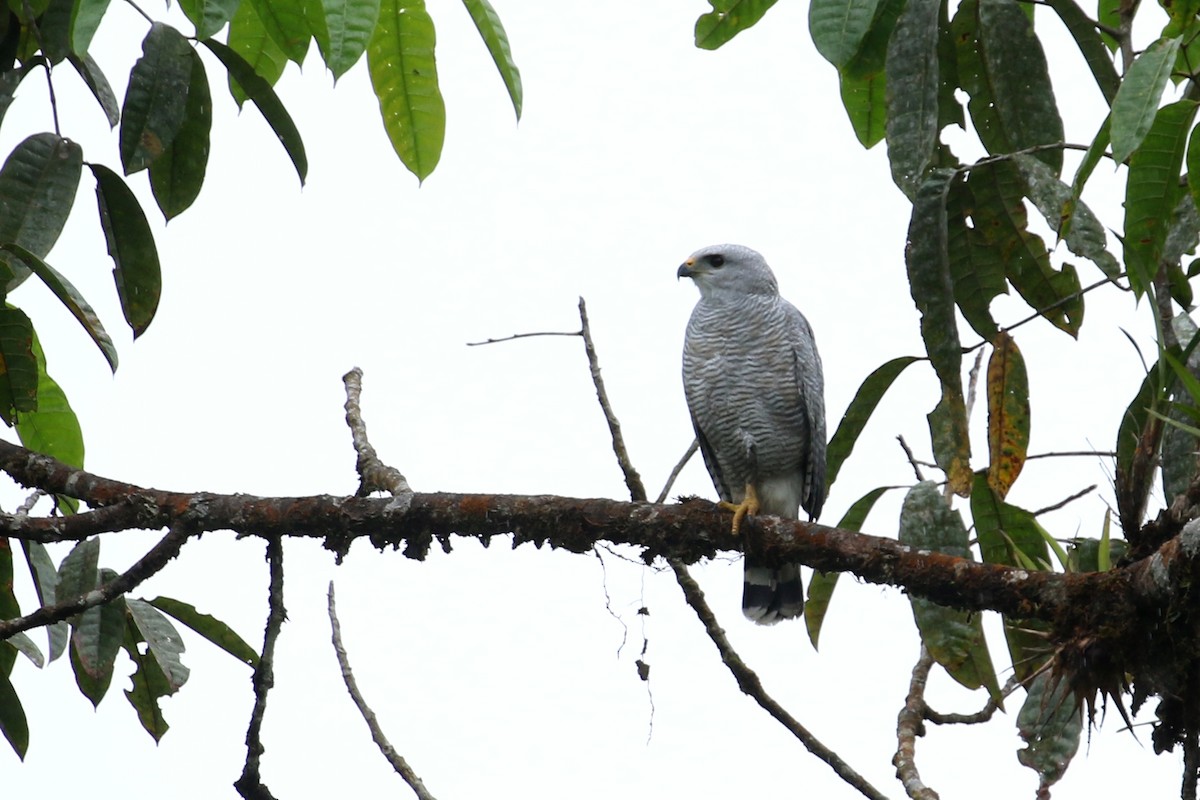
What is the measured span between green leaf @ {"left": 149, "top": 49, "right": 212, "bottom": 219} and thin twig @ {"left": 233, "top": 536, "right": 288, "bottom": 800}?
3.62ft

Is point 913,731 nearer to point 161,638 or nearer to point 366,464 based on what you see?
point 366,464

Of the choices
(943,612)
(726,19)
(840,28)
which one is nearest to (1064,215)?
(840,28)

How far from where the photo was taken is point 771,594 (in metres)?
4.98

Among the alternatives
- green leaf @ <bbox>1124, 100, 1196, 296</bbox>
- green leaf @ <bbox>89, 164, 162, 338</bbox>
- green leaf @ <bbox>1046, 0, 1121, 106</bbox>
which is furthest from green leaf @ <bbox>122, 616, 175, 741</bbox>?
green leaf @ <bbox>1046, 0, 1121, 106</bbox>

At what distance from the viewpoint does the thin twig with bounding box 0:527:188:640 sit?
2770mm

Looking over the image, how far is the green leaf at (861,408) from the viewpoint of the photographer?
3434 mm

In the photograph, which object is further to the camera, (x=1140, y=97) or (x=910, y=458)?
(x=910, y=458)

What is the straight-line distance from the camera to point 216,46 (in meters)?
3.21

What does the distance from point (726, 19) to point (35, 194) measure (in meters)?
1.97

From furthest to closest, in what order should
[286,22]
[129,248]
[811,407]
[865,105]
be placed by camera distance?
1. [811,407]
2. [865,105]
3. [129,248]
4. [286,22]

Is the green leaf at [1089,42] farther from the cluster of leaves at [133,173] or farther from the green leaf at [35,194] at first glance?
the green leaf at [35,194]

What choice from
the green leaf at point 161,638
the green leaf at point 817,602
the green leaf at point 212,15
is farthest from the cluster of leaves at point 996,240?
the green leaf at point 161,638

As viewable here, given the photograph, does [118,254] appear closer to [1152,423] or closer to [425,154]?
[425,154]

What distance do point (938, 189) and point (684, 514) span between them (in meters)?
1.04
